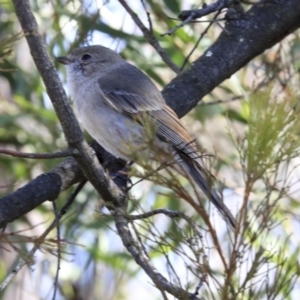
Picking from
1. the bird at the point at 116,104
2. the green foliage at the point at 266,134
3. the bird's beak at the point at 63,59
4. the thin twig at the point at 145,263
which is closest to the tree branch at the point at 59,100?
the thin twig at the point at 145,263

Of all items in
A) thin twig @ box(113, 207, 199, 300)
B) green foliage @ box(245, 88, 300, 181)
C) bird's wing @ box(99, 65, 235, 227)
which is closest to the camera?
green foliage @ box(245, 88, 300, 181)

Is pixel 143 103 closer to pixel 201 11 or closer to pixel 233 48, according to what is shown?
pixel 233 48

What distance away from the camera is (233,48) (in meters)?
3.61

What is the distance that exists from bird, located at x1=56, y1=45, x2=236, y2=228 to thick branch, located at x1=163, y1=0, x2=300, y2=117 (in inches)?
4.0

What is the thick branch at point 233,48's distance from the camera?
11.7ft

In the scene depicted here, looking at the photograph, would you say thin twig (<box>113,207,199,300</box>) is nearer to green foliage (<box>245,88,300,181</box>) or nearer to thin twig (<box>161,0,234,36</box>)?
green foliage (<box>245,88,300,181</box>)

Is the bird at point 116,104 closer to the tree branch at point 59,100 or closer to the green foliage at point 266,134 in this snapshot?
the tree branch at point 59,100

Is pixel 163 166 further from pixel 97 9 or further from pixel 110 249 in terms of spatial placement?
pixel 110 249

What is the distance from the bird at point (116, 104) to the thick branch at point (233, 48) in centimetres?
10

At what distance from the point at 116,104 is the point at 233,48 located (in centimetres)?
63

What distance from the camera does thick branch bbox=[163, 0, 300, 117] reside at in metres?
3.56

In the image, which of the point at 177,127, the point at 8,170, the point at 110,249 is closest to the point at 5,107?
the point at 8,170

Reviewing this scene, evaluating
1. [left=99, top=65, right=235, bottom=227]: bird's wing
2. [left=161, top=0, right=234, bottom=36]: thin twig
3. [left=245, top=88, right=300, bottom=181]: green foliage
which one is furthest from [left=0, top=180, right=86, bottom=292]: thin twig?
[left=161, top=0, right=234, bottom=36]: thin twig

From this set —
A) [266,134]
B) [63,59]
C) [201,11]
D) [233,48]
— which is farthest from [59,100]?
[63,59]
